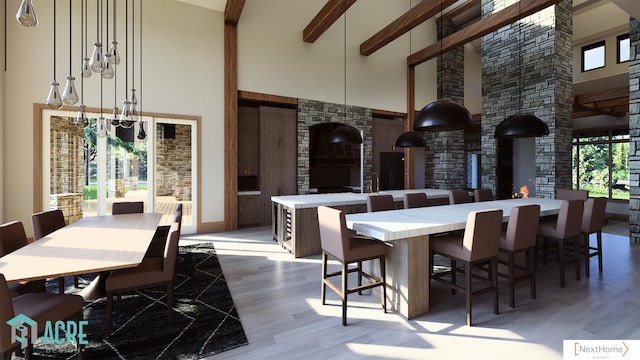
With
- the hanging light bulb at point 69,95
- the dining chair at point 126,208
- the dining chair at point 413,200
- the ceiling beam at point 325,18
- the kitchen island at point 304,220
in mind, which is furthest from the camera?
the ceiling beam at point 325,18

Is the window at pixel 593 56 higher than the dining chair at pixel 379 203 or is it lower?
higher

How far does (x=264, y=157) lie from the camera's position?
268 inches

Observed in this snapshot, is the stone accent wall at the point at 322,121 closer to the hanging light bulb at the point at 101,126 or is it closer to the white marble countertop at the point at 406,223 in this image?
the white marble countertop at the point at 406,223

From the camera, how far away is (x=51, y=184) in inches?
198

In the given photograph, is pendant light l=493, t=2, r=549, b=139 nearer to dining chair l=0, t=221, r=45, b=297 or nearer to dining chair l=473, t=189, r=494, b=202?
dining chair l=473, t=189, r=494, b=202

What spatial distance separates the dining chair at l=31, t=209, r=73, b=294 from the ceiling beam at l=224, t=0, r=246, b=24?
4545mm

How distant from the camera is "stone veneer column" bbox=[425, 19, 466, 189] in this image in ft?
27.7

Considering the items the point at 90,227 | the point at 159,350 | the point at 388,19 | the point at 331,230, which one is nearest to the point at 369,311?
the point at 331,230

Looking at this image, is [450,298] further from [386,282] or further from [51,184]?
[51,184]

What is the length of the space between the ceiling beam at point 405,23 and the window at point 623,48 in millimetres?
6324

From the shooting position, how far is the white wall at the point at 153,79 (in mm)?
4746

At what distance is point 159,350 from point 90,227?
68.3 inches

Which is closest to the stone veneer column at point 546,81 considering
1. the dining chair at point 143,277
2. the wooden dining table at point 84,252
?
the dining chair at point 143,277

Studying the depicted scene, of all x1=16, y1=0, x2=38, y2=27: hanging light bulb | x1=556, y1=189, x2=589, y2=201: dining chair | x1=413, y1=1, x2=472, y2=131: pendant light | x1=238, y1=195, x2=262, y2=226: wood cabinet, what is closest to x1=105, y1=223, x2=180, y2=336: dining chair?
x1=16, y1=0, x2=38, y2=27: hanging light bulb
